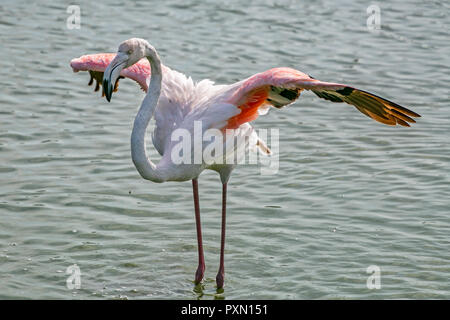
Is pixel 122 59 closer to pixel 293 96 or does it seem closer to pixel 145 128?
pixel 145 128

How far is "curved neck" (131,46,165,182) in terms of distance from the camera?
591 centimetres

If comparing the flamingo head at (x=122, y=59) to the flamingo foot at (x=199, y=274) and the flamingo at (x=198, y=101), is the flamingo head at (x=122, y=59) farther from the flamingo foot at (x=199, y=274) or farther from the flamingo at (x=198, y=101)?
the flamingo foot at (x=199, y=274)

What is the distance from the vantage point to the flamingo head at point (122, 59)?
574 centimetres

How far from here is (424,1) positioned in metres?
15.6

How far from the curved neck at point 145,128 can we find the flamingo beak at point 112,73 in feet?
0.96

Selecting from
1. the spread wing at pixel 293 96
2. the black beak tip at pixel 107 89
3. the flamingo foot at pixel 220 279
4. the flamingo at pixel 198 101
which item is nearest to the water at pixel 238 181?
the flamingo foot at pixel 220 279

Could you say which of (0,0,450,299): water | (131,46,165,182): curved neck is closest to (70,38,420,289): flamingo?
(131,46,165,182): curved neck

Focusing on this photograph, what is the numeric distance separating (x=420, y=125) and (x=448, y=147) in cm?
84

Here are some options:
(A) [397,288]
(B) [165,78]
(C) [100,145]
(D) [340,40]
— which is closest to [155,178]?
(B) [165,78]

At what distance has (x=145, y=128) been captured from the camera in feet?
19.7

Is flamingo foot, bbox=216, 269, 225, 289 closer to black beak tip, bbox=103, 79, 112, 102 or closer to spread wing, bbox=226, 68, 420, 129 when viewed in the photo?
spread wing, bbox=226, 68, 420, 129

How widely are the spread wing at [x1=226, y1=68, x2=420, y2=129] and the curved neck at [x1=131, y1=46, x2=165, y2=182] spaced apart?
73cm

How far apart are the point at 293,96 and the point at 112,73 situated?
1.43 m

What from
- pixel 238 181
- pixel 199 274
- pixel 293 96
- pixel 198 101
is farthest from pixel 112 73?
pixel 238 181
